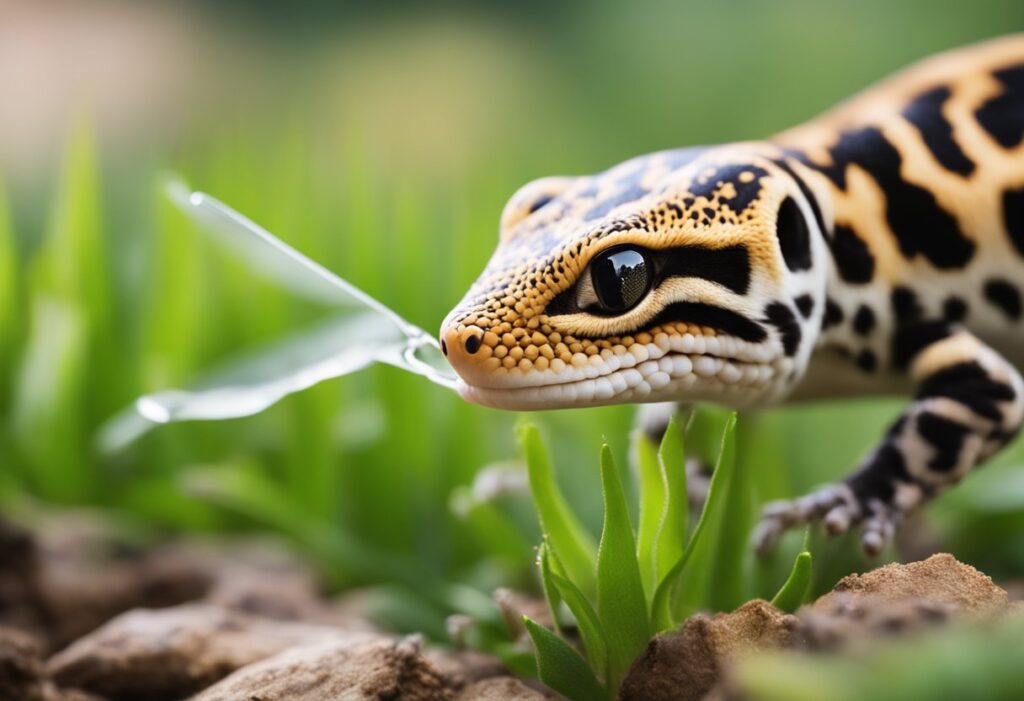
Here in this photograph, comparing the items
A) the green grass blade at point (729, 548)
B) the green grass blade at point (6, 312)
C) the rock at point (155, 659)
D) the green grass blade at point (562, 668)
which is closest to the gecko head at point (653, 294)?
the green grass blade at point (729, 548)

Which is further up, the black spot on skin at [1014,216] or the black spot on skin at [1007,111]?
the black spot on skin at [1007,111]

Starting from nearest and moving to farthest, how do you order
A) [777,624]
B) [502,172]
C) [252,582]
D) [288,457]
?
[777,624] < [252,582] < [288,457] < [502,172]

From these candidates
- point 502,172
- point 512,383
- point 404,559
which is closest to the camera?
point 512,383

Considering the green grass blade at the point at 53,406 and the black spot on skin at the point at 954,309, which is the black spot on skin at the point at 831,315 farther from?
the green grass blade at the point at 53,406

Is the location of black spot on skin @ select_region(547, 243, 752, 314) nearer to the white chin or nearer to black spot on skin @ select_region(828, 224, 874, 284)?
the white chin

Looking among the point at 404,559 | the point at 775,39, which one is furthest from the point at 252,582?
the point at 775,39

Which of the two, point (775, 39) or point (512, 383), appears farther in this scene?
point (775, 39)

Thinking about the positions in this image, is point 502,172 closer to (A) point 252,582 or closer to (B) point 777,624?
(A) point 252,582
